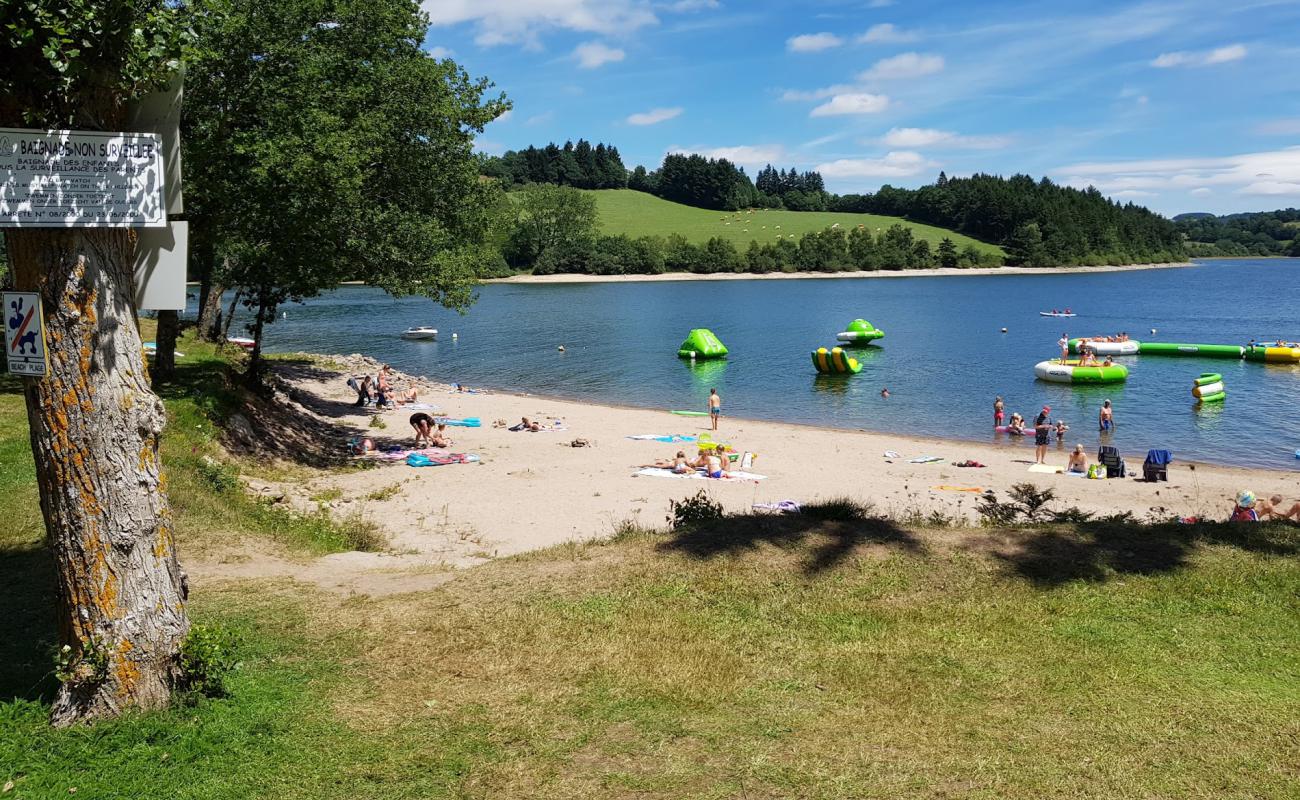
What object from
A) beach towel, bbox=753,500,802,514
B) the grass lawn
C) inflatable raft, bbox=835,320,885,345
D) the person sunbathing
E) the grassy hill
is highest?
the grassy hill

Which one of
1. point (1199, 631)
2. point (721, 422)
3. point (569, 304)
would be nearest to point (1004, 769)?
point (1199, 631)

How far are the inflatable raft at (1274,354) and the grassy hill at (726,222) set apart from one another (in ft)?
328

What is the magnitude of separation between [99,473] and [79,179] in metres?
1.77

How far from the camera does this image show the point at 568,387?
43469 millimetres

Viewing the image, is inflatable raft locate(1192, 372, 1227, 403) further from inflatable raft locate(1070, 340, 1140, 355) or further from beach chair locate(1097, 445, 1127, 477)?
beach chair locate(1097, 445, 1127, 477)

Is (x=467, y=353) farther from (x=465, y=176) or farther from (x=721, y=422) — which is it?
(x=465, y=176)

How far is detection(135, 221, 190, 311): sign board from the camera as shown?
586 centimetres

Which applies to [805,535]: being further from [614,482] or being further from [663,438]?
[663,438]

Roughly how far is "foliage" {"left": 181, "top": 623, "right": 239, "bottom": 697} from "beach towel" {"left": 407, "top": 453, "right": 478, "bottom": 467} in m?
15.7

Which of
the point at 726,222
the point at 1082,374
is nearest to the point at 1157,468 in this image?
the point at 1082,374

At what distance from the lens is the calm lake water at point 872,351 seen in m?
34.2

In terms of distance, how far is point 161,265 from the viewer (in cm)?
591

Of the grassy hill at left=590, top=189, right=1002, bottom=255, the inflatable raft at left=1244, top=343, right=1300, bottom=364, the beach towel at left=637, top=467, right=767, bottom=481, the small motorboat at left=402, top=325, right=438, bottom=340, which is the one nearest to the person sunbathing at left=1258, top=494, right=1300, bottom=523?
the beach towel at left=637, top=467, right=767, bottom=481

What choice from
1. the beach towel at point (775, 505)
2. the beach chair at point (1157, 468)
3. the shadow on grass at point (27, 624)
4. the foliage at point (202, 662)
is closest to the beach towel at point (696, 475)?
the beach towel at point (775, 505)
